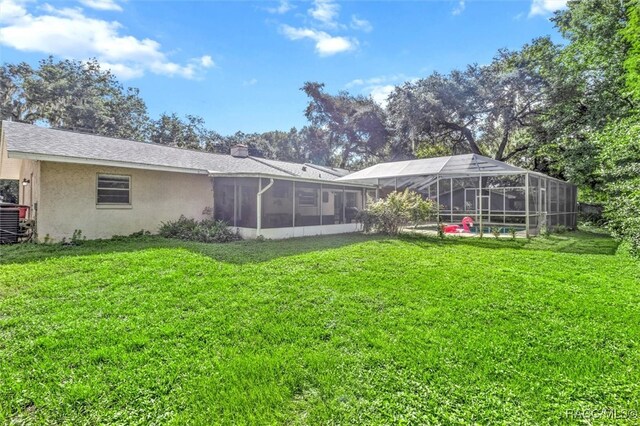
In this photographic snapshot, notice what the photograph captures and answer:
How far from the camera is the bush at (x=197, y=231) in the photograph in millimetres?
10836

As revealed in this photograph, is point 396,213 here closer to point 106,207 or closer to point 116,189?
point 116,189

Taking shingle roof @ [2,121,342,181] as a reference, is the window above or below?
below

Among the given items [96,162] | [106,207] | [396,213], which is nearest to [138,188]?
[106,207]

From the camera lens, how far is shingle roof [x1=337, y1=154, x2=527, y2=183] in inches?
533

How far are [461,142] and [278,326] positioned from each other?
2430 cm

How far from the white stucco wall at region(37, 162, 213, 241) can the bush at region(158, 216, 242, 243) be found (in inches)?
21.1

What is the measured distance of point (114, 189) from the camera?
412 inches

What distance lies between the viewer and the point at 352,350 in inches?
141

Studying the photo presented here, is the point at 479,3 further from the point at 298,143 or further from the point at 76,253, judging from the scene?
the point at 298,143

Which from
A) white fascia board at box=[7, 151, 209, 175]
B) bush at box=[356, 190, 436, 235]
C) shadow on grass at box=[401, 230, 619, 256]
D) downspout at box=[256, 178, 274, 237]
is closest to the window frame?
white fascia board at box=[7, 151, 209, 175]

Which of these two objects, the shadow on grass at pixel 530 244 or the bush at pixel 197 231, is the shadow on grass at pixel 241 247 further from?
the bush at pixel 197 231

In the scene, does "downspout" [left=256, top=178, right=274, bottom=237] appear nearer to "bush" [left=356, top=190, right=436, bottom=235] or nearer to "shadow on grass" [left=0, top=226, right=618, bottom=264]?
"shadow on grass" [left=0, top=226, right=618, bottom=264]

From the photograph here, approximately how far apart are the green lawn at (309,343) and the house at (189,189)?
3.18m

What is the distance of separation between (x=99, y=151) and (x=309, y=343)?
392 inches
